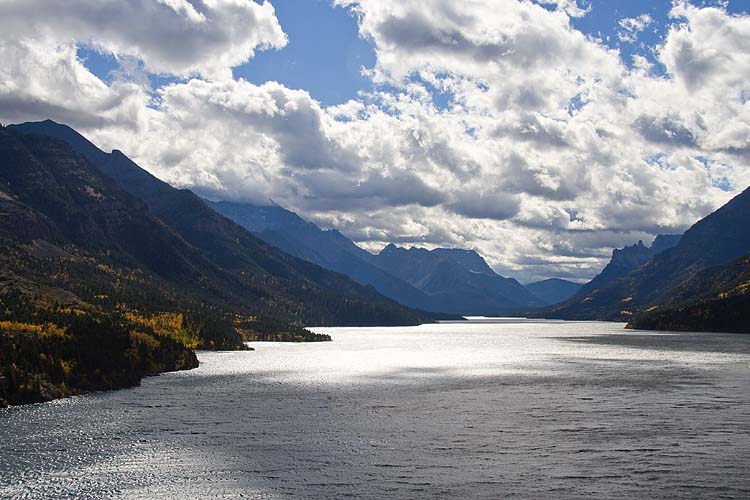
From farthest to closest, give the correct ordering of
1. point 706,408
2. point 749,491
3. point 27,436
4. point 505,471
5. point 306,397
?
1. point 306,397
2. point 706,408
3. point 27,436
4. point 505,471
5. point 749,491

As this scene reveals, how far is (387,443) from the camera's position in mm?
81688

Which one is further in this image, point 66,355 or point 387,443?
point 66,355

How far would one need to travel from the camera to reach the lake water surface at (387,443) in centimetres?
5981

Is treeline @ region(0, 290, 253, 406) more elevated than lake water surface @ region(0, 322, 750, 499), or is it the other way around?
treeline @ region(0, 290, 253, 406)

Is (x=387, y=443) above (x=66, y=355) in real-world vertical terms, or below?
below

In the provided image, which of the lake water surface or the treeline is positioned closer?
the lake water surface

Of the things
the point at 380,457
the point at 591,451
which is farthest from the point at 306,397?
the point at 591,451

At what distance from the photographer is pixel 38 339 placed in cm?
13812

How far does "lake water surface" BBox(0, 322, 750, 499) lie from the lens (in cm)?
5981

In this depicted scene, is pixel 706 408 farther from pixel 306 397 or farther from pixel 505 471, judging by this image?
pixel 306 397

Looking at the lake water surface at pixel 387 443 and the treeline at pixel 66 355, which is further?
the treeline at pixel 66 355

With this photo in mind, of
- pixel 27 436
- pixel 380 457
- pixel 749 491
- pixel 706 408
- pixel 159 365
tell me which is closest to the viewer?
pixel 749 491

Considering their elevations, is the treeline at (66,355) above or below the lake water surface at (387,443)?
above

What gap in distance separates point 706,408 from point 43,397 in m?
119
